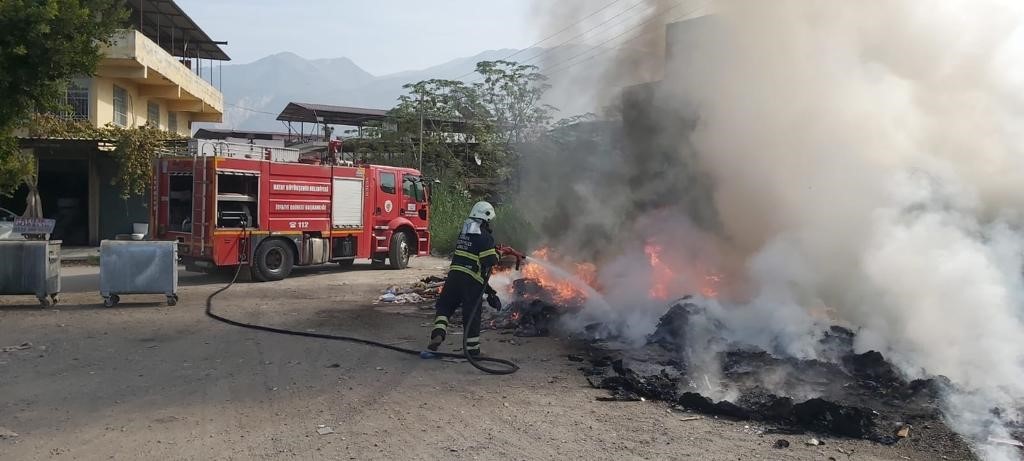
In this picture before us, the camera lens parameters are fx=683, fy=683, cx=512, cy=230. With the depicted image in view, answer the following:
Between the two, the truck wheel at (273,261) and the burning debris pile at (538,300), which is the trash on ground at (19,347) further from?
the truck wheel at (273,261)

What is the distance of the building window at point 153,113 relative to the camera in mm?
23642

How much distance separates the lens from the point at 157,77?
21.6m

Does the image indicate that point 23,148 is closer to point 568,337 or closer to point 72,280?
point 72,280

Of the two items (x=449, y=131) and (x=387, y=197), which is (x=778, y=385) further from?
(x=449, y=131)

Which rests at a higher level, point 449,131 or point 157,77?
point 157,77

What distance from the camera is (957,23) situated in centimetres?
854

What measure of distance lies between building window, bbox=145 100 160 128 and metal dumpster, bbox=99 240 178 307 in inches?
616

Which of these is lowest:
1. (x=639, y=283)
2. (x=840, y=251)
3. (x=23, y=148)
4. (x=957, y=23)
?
(x=639, y=283)

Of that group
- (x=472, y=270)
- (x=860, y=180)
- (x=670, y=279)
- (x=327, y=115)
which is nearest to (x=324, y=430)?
(x=472, y=270)

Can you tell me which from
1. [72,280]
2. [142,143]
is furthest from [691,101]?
[142,143]

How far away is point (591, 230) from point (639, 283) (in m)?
2.24

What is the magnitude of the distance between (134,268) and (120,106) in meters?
14.0

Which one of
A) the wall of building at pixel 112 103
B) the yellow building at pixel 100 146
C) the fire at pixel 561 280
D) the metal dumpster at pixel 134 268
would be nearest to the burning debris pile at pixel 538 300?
the fire at pixel 561 280

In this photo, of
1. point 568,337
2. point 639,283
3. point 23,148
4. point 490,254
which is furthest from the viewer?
point 23,148
